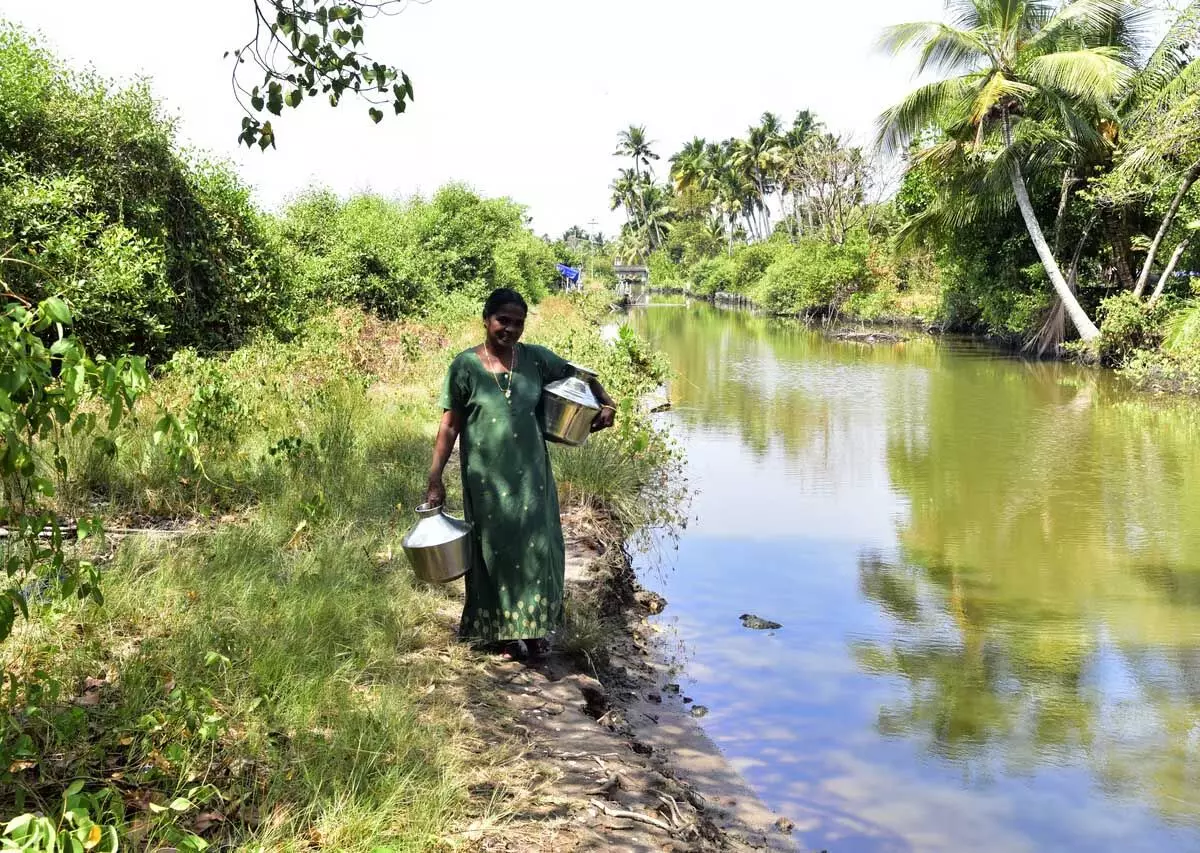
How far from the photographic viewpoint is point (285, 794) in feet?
8.46

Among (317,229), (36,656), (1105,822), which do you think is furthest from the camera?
(317,229)

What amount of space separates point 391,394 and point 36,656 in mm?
7348

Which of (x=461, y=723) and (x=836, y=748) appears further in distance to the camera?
(x=836, y=748)

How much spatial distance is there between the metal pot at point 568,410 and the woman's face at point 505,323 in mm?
299

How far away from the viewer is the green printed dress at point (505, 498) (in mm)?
3816

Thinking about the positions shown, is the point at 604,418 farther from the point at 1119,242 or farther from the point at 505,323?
the point at 1119,242

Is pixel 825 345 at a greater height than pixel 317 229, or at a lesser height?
lesser

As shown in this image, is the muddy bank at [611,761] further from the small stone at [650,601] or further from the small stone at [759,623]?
the small stone at [759,623]

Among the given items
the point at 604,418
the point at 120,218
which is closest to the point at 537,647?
the point at 604,418

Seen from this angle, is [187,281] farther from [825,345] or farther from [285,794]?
[825,345]

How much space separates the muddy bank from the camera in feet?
9.13

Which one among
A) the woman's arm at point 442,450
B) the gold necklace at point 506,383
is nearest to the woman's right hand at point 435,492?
the woman's arm at point 442,450

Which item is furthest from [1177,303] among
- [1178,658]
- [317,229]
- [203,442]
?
[203,442]

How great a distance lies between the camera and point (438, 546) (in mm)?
3654
